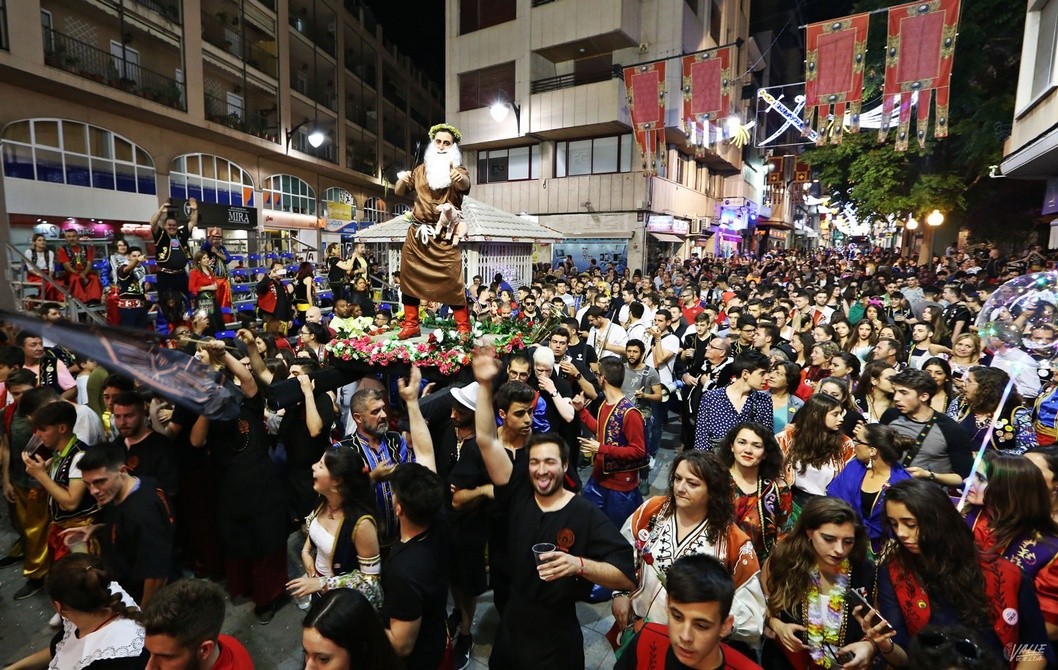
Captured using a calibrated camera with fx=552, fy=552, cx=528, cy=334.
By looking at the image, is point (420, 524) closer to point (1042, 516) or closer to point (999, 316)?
point (1042, 516)

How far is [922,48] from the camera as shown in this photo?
11.3m

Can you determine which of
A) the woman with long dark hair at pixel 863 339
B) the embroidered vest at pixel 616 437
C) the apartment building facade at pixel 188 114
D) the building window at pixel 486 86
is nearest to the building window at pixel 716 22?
the building window at pixel 486 86

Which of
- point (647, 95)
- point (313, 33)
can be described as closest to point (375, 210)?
point (313, 33)

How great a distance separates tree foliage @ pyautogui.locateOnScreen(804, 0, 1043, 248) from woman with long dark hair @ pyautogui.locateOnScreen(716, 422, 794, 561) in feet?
52.3

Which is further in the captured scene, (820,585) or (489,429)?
(489,429)

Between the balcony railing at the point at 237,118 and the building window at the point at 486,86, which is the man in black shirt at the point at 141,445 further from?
the building window at the point at 486,86

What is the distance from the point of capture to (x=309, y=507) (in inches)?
192

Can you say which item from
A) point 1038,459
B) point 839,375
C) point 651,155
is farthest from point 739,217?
point 1038,459

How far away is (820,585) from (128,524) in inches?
151

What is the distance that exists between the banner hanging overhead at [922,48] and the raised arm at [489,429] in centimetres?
1283

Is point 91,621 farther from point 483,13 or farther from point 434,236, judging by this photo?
point 483,13

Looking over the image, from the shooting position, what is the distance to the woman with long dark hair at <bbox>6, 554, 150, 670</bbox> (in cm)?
247

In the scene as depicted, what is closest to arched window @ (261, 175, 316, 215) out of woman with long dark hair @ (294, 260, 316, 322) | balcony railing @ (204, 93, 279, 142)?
balcony railing @ (204, 93, 279, 142)

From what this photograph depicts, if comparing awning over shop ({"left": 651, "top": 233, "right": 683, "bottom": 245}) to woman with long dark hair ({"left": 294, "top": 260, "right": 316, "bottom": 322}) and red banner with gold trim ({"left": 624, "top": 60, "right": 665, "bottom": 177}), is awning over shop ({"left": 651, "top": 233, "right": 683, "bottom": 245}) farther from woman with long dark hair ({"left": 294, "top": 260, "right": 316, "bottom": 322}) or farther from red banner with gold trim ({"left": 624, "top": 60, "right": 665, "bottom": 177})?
woman with long dark hair ({"left": 294, "top": 260, "right": 316, "bottom": 322})
